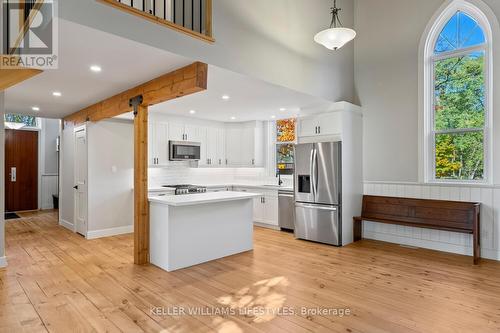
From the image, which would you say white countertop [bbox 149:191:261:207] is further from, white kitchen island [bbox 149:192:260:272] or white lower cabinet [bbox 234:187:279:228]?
white lower cabinet [bbox 234:187:279:228]

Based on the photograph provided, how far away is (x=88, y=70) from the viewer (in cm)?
346

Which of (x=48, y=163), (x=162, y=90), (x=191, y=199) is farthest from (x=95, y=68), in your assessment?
(x=48, y=163)

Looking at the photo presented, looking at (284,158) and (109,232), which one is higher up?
(284,158)

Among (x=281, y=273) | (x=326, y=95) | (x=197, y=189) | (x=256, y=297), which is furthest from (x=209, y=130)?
(x=256, y=297)

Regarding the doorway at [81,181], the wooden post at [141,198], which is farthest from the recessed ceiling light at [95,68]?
the doorway at [81,181]

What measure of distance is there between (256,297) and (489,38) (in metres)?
4.80

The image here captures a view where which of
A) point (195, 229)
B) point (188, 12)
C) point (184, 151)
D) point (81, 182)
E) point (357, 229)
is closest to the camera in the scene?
point (188, 12)

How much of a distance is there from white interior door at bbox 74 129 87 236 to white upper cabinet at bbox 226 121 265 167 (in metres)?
3.10

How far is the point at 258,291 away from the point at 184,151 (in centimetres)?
396

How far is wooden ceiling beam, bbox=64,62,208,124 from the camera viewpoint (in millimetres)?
3293

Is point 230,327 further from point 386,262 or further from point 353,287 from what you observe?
point 386,262

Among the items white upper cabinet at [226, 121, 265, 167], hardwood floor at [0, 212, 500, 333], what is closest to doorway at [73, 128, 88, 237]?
hardwood floor at [0, 212, 500, 333]

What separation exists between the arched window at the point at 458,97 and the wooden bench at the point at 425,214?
478 millimetres

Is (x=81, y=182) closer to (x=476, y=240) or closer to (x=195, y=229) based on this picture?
(x=195, y=229)
